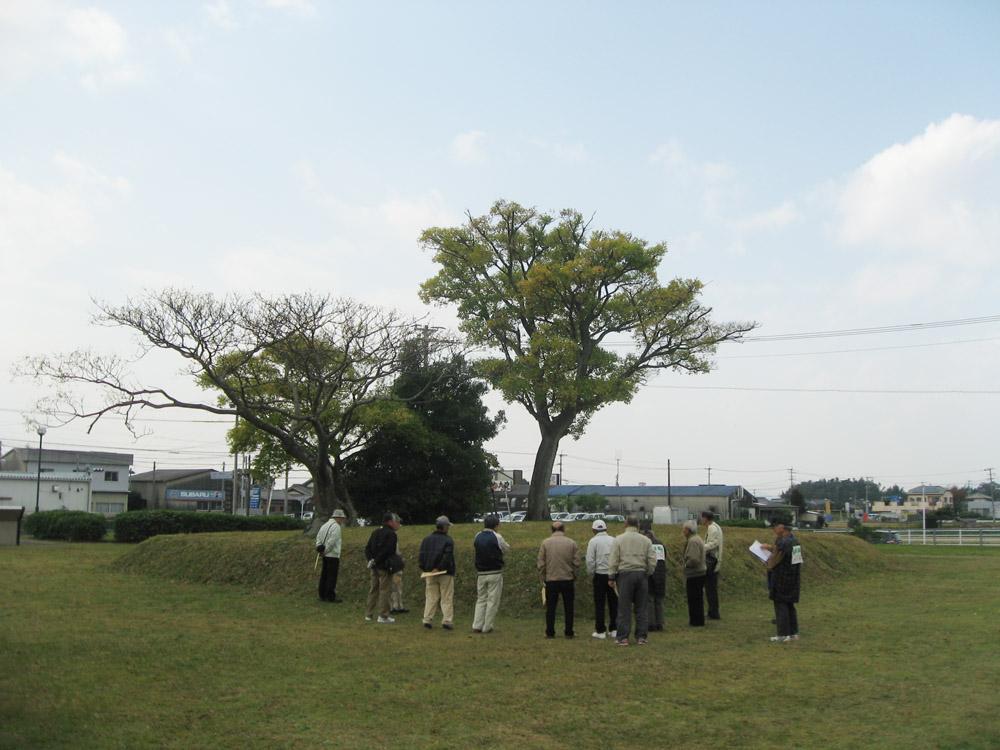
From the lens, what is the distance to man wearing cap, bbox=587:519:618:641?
12219 millimetres

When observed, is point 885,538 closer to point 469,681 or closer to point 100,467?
point 469,681

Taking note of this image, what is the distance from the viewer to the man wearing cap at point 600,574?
12219mm

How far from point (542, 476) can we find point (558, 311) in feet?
19.3

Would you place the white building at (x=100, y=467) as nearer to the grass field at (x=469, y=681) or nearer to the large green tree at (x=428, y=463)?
the large green tree at (x=428, y=463)

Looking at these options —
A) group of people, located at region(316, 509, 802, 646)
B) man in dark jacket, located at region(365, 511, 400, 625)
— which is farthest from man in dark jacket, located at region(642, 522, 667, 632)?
man in dark jacket, located at region(365, 511, 400, 625)

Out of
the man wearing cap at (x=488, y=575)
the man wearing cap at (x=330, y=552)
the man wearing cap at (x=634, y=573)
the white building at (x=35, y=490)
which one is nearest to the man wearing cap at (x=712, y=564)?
the man wearing cap at (x=634, y=573)

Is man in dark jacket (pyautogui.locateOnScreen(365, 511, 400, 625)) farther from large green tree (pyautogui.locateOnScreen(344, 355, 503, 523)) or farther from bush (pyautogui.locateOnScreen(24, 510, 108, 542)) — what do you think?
bush (pyautogui.locateOnScreen(24, 510, 108, 542))

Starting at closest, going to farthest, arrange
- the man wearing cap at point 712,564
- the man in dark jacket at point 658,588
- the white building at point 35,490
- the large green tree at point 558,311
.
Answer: the man in dark jacket at point 658,588
the man wearing cap at point 712,564
the large green tree at point 558,311
the white building at point 35,490

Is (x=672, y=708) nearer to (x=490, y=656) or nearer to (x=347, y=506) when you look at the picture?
(x=490, y=656)

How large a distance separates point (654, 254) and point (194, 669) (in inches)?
909

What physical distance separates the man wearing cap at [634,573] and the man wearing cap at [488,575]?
1.65 meters

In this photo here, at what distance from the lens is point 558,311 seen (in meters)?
30.5

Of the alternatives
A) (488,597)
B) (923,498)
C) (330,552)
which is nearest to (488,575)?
(488,597)

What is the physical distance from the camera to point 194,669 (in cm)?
923
